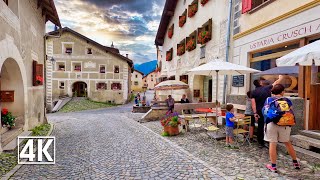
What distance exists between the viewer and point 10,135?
671cm

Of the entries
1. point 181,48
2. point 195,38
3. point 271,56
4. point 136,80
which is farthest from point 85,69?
point 136,80

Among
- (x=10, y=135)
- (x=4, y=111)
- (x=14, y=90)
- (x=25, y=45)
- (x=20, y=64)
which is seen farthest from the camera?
(x=25, y=45)

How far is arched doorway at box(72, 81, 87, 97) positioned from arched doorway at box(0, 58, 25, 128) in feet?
77.4

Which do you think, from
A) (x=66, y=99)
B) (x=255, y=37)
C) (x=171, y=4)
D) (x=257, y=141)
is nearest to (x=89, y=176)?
(x=257, y=141)

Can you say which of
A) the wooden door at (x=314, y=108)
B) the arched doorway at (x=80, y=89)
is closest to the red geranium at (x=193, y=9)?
the wooden door at (x=314, y=108)

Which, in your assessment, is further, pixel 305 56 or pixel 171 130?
pixel 171 130

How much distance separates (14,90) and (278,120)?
783 cm

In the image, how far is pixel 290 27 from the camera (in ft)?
21.5

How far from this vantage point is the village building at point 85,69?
2842 centimetres

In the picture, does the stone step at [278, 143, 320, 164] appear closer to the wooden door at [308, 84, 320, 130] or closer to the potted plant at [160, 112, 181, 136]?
the wooden door at [308, 84, 320, 130]

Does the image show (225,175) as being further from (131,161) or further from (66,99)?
(66,99)

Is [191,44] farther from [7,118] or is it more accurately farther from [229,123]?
[7,118]

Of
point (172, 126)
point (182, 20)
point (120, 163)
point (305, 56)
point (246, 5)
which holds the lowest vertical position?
point (120, 163)

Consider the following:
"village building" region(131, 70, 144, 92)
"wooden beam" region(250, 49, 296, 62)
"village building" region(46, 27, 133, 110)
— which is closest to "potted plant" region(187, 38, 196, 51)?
"wooden beam" region(250, 49, 296, 62)
